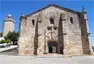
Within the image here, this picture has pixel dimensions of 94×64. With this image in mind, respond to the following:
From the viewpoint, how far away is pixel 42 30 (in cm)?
2333

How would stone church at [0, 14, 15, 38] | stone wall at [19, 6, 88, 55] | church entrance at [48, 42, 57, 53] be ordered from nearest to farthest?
1. stone wall at [19, 6, 88, 55]
2. church entrance at [48, 42, 57, 53]
3. stone church at [0, 14, 15, 38]

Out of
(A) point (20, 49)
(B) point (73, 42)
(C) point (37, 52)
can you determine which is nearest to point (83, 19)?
(B) point (73, 42)

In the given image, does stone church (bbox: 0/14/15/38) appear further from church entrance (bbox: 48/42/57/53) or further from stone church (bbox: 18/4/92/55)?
stone church (bbox: 18/4/92/55)

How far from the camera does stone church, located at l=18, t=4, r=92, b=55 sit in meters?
22.4

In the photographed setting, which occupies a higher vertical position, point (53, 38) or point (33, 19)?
point (33, 19)

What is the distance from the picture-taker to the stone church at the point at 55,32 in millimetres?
22422

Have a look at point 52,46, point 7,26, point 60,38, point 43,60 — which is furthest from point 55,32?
point 7,26

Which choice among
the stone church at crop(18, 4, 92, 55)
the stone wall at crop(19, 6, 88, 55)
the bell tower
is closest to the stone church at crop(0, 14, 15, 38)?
the bell tower

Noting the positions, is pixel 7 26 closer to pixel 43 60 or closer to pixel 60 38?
pixel 60 38

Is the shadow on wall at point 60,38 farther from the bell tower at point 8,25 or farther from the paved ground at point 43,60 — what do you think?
the bell tower at point 8,25

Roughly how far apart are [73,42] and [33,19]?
901cm

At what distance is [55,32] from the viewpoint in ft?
77.2

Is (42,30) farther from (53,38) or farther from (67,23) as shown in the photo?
(67,23)

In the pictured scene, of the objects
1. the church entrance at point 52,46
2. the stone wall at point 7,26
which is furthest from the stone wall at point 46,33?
the stone wall at point 7,26
